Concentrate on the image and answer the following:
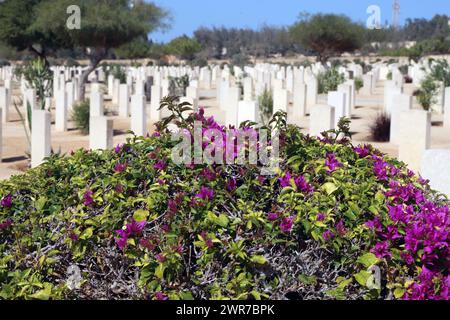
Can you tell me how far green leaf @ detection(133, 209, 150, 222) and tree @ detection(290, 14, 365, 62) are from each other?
174ft

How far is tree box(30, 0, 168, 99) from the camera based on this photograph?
95.2 feet

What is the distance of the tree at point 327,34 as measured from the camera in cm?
5541

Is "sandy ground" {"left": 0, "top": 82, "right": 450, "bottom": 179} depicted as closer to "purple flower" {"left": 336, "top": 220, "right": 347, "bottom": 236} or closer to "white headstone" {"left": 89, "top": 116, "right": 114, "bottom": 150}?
"white headstone" {"left": 89, "top": 116, "right": 114, "bottom": 150}

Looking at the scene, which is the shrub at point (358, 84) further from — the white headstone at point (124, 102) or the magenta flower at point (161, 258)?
the magenta flower at point (161, 258)

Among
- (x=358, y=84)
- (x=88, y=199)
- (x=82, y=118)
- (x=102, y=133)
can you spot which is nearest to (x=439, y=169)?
(x=88, y=199)

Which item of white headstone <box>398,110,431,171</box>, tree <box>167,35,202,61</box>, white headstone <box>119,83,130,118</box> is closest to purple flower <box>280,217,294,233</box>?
white headstone <box>398,110,431,171</box>

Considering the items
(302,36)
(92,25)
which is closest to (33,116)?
(92,25)

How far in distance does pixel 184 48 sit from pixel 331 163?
7198cm

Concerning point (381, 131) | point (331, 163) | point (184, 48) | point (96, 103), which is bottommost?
point (381, 131)

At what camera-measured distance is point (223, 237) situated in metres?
3.17

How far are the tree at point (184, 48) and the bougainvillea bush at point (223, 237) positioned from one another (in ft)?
236

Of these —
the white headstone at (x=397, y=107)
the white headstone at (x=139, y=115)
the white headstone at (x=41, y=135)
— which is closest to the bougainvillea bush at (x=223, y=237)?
the white headstone at (x=41, y=135)

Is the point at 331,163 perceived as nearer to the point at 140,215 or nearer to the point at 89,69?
the point at 140,215
